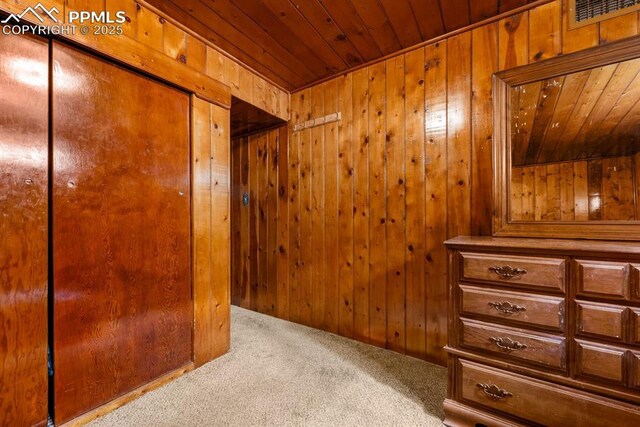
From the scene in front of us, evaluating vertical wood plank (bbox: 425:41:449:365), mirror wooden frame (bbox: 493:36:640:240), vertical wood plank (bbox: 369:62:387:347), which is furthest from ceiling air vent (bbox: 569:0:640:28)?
vertical wood plank (bbox: 369:62:387:347)

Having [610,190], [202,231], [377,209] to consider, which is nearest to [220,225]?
[202,231]

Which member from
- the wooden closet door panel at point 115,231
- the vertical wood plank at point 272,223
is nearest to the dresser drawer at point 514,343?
the wooden closet door panel at point 115,231

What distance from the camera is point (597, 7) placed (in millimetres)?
1372

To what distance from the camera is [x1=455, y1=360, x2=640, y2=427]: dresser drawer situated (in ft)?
3.34

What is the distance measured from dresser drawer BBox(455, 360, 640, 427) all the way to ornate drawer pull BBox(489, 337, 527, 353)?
0.11 metres

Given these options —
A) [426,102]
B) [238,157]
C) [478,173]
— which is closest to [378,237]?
[478,173]

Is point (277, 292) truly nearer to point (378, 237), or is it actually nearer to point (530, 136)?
point (378, 237)

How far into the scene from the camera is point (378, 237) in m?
2.06

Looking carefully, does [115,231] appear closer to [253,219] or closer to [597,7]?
[253,219]

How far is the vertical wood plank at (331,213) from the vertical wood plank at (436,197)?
75 cm

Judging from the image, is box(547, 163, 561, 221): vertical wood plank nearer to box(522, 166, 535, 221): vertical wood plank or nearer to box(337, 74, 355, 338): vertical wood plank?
box(522, 166, 535, 221): vertical wood plank

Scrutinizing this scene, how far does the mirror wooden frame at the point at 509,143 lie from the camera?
1.29 m

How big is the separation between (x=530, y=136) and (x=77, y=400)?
2761mm

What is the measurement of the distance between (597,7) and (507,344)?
176 centimetres
